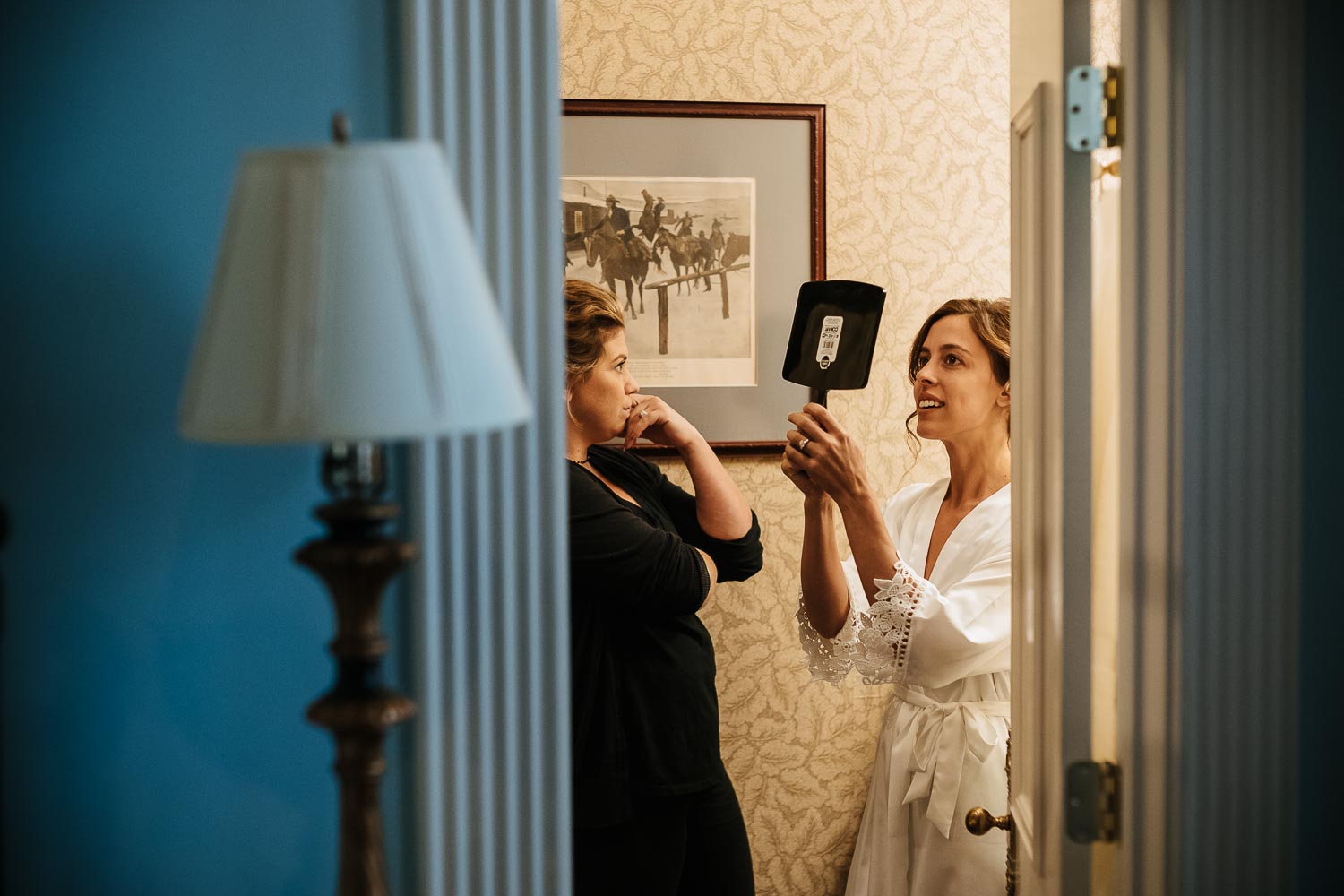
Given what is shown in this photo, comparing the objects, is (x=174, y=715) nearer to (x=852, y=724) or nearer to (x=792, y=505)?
(x=792, y=505)

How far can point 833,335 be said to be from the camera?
89.6 inches

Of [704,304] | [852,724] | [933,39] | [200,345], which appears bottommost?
[852,724]

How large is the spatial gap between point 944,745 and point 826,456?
607mm

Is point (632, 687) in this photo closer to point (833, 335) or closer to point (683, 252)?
point (833, 335)

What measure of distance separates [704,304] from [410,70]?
1.83 m

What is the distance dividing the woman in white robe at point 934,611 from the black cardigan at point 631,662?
1.17 feet

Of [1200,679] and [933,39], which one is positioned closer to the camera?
[1200,679]

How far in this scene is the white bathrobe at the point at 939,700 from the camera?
205cm

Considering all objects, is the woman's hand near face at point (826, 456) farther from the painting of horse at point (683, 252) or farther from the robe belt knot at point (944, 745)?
the painting of horse at point (683, 252)

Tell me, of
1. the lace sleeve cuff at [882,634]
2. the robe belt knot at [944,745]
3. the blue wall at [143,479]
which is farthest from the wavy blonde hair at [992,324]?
the blue wall at [143,479]

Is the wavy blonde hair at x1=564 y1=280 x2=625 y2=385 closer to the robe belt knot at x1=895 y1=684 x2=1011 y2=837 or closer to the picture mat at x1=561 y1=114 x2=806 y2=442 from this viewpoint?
the picture mat at x1=561 y1=114 x2=806 y2=442

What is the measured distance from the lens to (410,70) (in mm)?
909

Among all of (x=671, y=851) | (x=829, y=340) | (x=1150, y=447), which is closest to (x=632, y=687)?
(x=671, y=851)

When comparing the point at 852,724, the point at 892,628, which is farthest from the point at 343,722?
the point at 852,724
